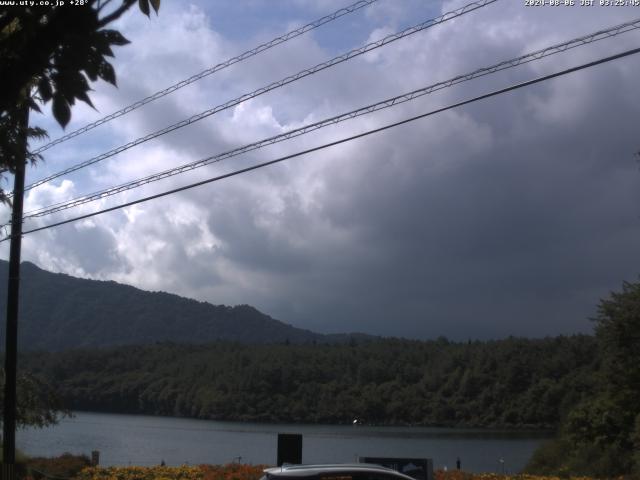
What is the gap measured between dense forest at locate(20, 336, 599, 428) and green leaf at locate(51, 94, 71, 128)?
160 ft

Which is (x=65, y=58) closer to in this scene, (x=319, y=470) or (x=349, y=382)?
(x=319, y=470)

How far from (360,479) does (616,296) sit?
24820 mm

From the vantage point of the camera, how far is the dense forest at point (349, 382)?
62.4m

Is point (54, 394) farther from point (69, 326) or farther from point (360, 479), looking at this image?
point (69, 326)

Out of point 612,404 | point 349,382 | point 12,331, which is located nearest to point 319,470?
point 12,331

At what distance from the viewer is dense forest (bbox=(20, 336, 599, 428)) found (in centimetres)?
6238

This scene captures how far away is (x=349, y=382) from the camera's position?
7862cm

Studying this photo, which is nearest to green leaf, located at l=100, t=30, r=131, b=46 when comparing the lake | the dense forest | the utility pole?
the utility pole

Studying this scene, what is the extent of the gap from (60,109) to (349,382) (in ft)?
244

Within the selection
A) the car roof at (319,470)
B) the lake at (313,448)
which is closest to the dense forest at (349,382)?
the lake at (313,448)

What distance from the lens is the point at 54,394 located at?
82.6 ft

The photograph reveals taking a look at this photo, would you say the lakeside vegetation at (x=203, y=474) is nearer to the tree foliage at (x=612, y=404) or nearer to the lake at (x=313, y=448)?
the lake at (x=313, y=448)

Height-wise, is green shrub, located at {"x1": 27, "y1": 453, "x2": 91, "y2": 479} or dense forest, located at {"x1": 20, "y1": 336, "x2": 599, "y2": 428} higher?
dense forest, located at {"x1": 20, "y1": 336, "x2": 599, "y2": 428}

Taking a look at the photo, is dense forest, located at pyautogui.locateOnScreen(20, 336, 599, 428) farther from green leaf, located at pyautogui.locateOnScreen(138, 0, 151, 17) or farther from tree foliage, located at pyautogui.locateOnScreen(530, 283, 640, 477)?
green leaf, located at pyautogui.locateOnScreen(138, 0, 151, 17)
